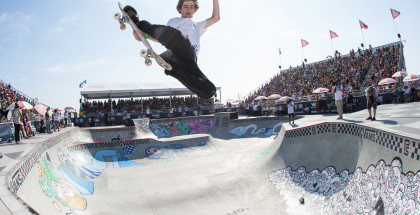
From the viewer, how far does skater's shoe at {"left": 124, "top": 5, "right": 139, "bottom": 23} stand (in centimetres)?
337

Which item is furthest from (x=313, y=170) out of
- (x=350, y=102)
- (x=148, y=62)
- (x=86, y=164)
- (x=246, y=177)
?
(x=350, y=102)

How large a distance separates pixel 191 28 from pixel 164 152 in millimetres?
11264

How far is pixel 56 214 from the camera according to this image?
4.93m

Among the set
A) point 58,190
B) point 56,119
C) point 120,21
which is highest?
point 120,21

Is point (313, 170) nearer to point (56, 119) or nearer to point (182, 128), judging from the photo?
point (182, 128)

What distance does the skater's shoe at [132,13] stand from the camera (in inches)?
133

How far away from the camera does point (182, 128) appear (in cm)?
2284

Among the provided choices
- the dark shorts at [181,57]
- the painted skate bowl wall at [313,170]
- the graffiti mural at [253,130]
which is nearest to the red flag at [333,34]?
the graffiti mural at [253,130]

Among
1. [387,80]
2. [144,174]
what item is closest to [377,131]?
[144,174]

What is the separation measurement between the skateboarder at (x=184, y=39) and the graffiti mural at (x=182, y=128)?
18.7 meters

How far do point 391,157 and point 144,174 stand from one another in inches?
341

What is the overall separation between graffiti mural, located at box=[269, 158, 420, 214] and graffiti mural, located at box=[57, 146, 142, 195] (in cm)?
665

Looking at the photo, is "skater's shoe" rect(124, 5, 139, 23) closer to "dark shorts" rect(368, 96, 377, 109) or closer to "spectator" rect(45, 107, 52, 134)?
"dark shorts" rect(368, 96, 377, 109)

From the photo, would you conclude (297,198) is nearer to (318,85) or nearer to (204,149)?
(204,149)
